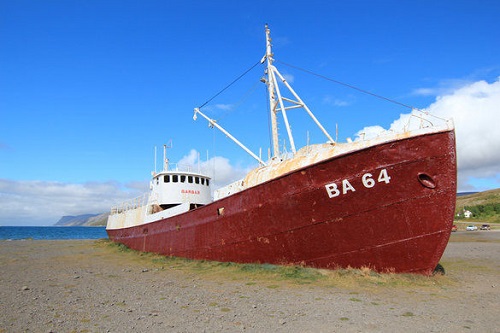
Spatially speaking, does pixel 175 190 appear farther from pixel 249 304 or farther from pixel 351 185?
pixel 249 304

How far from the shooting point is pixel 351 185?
950 cm

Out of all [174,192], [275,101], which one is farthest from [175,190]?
[275,101]

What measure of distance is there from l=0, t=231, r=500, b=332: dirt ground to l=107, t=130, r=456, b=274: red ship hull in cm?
79

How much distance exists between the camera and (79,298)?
8.72 m

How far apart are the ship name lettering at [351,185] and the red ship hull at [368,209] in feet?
0.09

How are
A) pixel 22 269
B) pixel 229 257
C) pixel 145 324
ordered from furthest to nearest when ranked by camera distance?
pixel 22 269
pixel 229 257
pixel 145 324

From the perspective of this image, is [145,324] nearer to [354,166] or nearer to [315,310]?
[315,310]

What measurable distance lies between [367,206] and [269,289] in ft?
12.0

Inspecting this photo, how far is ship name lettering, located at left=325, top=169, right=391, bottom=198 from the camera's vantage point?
30.3ft


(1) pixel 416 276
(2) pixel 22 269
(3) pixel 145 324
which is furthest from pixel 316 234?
(2) pixel 22 269

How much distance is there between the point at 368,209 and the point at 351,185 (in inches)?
32.7

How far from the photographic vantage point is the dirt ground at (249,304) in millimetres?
6207

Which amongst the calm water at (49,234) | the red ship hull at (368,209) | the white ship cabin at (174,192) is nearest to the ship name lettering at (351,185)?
the red ship hull at (368,209)

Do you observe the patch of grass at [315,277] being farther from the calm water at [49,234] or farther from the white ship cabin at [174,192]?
the calm water at [49,234]
